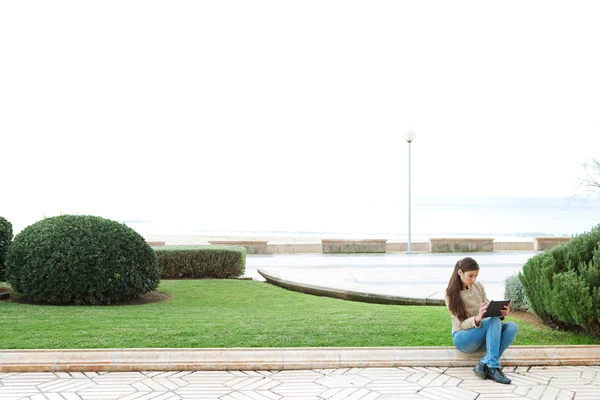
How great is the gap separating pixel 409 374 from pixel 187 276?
770cm

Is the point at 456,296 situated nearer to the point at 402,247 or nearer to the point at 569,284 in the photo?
the point at 569,284

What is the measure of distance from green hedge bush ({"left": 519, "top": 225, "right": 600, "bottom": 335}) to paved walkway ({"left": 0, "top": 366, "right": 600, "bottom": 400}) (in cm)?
78

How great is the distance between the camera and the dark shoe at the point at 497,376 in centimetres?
471

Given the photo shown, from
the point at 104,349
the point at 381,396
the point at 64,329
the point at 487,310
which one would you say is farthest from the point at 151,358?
the point at 487,310

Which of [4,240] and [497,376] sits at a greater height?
[4,240]

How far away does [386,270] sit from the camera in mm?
14383

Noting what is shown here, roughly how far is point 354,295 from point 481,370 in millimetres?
4749

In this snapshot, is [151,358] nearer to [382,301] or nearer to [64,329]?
[64,329]

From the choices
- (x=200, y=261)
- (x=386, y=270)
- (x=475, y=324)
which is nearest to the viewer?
(x=475, y=324)

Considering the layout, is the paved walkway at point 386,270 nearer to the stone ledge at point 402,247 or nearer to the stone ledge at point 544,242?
the stone ledge at point 402,247

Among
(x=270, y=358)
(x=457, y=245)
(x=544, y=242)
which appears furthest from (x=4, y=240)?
(x=544, y=242)

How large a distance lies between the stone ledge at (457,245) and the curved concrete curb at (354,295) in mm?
9650

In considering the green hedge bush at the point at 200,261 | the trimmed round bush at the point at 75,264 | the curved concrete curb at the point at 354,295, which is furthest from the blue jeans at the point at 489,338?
the green hedge bush at the point at 200,261

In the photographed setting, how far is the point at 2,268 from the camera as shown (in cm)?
848
